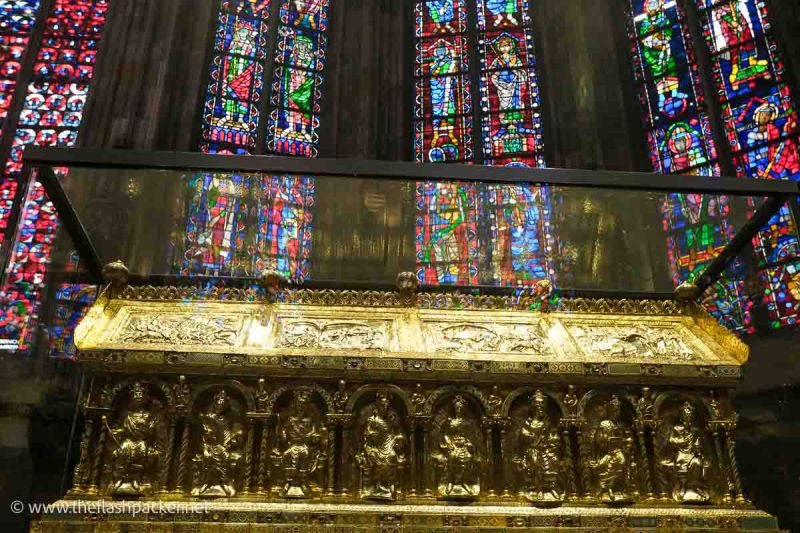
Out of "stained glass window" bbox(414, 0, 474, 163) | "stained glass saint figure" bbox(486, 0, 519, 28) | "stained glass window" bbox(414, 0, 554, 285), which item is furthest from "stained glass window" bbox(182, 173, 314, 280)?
"stained glass saint figure" bbox(486, 0, 519, 28)

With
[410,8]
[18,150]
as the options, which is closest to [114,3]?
[18,150]

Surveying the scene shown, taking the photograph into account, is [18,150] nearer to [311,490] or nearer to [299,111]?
[299,111]

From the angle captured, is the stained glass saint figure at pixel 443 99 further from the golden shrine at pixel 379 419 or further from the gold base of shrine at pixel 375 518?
the gold base of shrine at pixel 375 518

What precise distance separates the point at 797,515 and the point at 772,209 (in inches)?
142

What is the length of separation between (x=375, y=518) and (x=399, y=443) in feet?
1.45

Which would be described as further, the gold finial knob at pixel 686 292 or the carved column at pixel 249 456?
the gold finial knob at pixel 686 292

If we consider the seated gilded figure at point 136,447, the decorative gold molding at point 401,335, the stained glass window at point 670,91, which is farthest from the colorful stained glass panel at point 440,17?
the seated gilded figure at point 136,447

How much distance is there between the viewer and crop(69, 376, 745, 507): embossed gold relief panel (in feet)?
12.8

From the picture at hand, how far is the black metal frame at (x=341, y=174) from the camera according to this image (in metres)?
4.52

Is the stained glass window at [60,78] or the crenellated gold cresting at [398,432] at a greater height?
the stained glass window at [60,78]

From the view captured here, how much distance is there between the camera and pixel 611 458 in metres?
4.10

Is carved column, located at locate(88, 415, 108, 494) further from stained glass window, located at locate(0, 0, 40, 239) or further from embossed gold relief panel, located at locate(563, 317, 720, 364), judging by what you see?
stained glass window, located at locate(0, 0, 40, 239)

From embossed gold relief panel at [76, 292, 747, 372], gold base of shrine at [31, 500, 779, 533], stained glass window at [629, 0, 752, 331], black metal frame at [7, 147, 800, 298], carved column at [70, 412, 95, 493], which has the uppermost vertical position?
stained glass window at [629, 0, 752, 331]

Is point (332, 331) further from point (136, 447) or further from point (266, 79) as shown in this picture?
point (266, 79)
